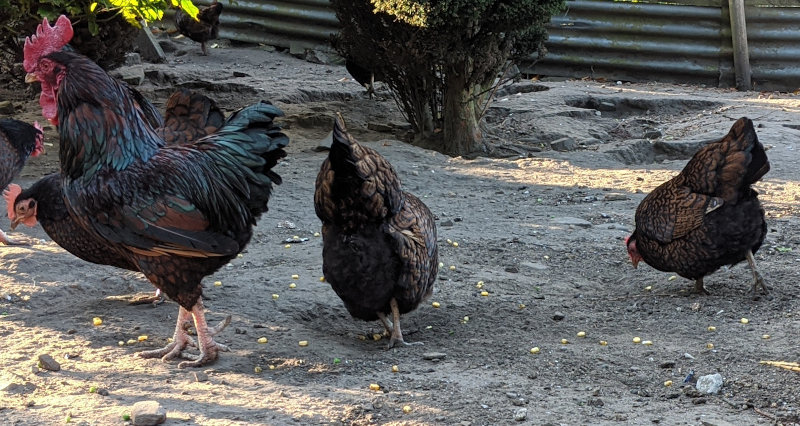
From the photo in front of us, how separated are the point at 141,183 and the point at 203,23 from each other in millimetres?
10978

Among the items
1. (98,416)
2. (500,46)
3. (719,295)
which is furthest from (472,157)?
(98,416)

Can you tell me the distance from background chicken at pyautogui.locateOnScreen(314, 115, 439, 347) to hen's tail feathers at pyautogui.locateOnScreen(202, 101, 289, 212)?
0.31 metres

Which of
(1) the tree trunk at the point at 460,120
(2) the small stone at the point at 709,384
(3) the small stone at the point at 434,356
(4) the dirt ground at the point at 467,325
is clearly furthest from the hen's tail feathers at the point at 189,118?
(1) the tree trunk at the point at 460,120

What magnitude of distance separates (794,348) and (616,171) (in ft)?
16.0

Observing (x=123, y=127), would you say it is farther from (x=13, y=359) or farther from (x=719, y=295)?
(x=719, y=295)

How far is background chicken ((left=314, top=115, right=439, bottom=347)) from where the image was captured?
4.71 m

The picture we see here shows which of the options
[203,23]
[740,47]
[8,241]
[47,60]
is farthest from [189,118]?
[740,47]

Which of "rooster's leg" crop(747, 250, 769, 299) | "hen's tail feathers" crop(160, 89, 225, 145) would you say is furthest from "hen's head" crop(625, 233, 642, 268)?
"hen's tail feathers" crop(160, 89, 225, 145)

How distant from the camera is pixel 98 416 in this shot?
3904 mm

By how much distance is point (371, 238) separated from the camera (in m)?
4.90

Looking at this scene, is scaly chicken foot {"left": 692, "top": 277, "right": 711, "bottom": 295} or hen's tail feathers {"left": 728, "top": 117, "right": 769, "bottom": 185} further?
scaly chicken foot {"left": 692, "top": 277, "right": 711, "bottom": 295}

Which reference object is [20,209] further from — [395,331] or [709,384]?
[709,384]

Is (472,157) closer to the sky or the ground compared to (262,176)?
closer to the ground

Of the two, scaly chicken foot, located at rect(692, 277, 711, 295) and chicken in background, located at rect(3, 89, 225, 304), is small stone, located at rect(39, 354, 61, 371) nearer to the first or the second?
chicken in background, located at rect(3, 89, 225, 304)
